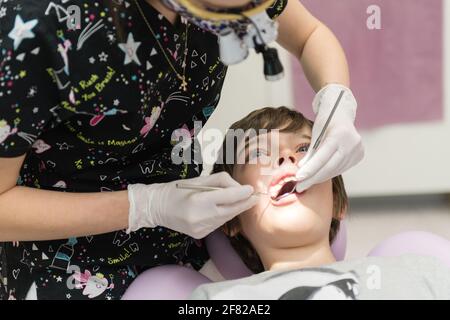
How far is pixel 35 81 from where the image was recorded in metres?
1.02

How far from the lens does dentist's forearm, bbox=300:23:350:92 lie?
145 centimetres

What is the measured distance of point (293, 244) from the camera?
4.29 feet

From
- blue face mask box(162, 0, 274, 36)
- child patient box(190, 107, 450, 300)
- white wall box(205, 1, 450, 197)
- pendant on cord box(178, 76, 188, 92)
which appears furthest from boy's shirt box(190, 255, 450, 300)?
white wall box(205, 1, 450, 197)

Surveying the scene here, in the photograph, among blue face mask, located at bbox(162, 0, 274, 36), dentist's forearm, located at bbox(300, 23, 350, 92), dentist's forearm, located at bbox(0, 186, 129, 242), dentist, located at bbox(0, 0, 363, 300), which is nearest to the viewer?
blue face mask, located at bbox(162, 0, 274, 36)

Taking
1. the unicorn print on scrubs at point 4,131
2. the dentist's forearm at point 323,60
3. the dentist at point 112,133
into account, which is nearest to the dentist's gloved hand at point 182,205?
the dentist at point 112,133

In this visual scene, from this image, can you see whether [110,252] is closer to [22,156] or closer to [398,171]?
[22,156]

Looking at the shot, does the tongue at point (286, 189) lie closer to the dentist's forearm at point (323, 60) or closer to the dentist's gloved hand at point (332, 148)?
the dentist's gloved hand at point (332, 148)

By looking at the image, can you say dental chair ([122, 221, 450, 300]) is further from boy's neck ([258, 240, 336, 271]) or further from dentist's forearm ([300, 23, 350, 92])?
dentist's forearm ([300, 23, 350, 92])

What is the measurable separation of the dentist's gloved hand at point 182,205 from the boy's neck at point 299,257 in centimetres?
16

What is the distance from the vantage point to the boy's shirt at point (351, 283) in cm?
116

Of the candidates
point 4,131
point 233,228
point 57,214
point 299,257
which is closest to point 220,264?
point 233,228

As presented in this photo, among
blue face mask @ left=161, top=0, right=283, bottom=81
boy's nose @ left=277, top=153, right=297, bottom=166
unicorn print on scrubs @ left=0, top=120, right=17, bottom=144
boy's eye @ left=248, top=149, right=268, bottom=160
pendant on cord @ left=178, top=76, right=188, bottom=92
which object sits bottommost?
boy's nose @ left=277, top=153, right=297, bottom=166

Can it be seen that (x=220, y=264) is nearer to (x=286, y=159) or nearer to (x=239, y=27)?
(x=286, y=159)

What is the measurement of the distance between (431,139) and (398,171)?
185 mm
